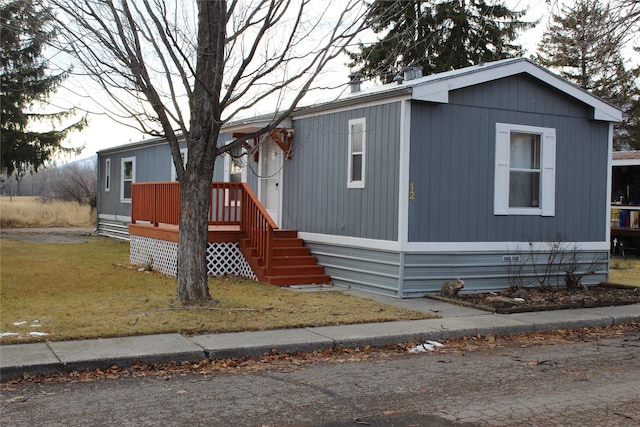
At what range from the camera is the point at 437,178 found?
472 inches

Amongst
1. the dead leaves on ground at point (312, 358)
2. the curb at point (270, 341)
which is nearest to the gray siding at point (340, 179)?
the curb at point (270, 341)

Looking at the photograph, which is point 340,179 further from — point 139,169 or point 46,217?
point 46,217

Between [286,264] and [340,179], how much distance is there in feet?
6.35

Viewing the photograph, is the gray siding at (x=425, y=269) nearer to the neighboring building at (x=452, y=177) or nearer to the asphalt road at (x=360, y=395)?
the neighboring building at (x=452, y=177)

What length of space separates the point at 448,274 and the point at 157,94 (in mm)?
5829

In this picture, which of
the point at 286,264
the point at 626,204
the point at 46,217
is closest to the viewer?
the point at 286,264

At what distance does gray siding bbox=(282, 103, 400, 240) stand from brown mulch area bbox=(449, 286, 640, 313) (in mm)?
1894

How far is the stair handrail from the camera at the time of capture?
12.9 m

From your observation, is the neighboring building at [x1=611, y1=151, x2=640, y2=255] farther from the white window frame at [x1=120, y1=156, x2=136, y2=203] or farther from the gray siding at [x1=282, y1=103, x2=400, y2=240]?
the white window frame at [x1=120, y1=156, x2=136, y2=203]

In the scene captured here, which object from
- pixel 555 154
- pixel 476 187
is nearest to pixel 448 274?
pixel 476 187

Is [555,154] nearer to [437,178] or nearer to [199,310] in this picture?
[437,178]

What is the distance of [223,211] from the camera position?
13.8 m

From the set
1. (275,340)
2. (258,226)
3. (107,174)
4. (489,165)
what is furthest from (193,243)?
(107,174)

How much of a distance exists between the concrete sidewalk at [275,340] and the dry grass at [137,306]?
0.33 m
